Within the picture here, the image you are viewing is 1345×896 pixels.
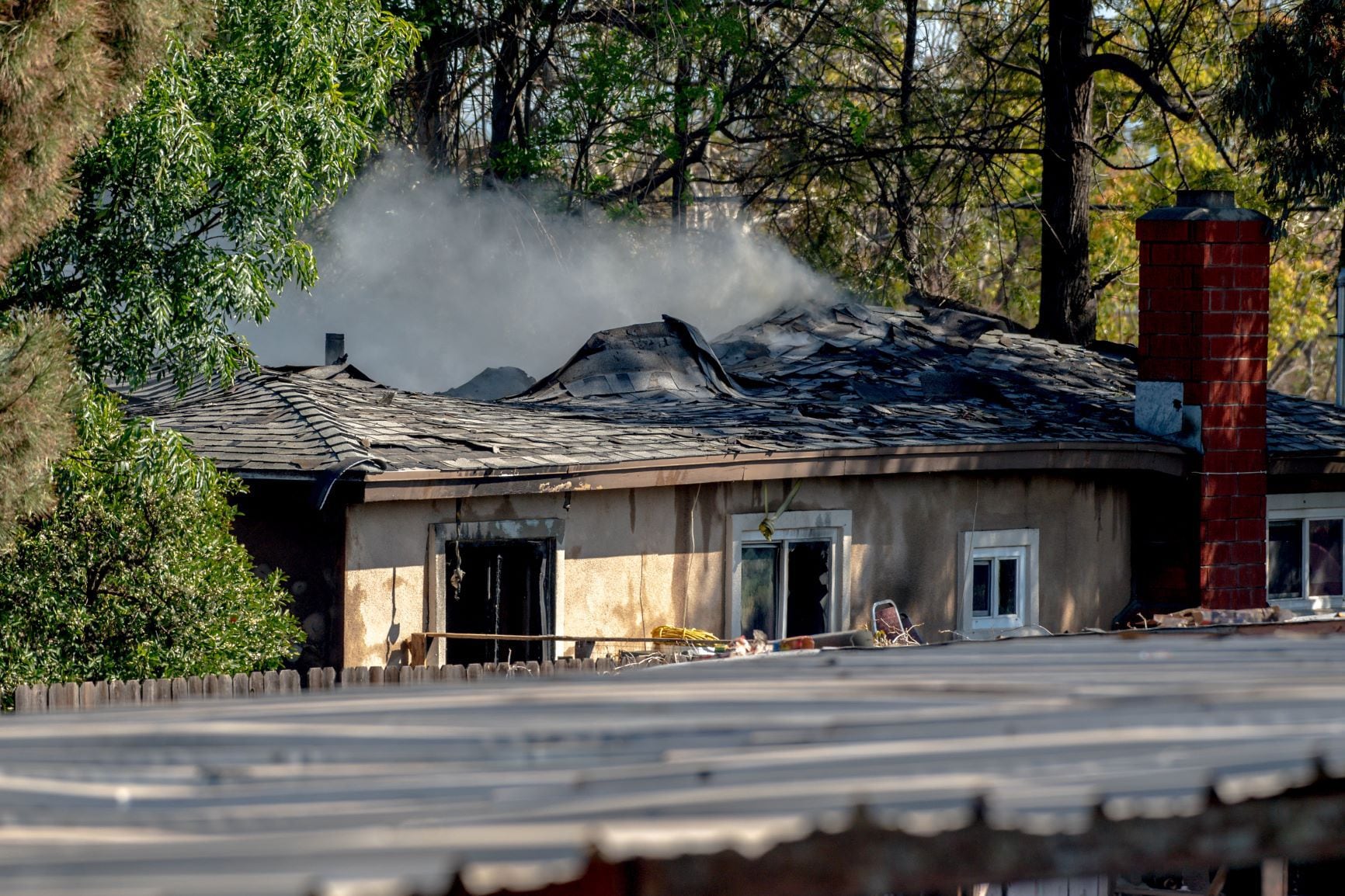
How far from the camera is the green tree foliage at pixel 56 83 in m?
8.54

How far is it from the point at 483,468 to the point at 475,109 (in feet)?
59.6

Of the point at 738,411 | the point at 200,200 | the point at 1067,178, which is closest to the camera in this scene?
the point at 200,200

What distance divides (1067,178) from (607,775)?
19.8m

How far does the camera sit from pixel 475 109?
90.2 ft

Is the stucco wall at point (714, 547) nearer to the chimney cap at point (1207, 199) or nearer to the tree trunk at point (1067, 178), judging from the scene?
the chimney cap at point (1207, 199)

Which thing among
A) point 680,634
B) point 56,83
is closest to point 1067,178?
point 680,634

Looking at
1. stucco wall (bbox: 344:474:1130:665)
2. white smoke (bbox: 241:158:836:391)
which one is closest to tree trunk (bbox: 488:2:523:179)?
white smoke (bbox: 241:158:836:391)

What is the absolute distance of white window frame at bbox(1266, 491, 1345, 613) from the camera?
50.7 feet

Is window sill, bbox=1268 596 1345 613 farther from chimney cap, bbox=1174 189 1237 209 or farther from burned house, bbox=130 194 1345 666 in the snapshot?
chimney cap, bbox=1174 189 1237 209

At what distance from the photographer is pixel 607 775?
3111 mm

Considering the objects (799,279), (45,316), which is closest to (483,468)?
(45,316)

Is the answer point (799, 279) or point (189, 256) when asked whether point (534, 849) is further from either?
point (799, 279)

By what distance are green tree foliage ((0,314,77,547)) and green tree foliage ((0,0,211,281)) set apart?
55cm

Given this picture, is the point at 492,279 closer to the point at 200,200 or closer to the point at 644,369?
the point at 644,369
